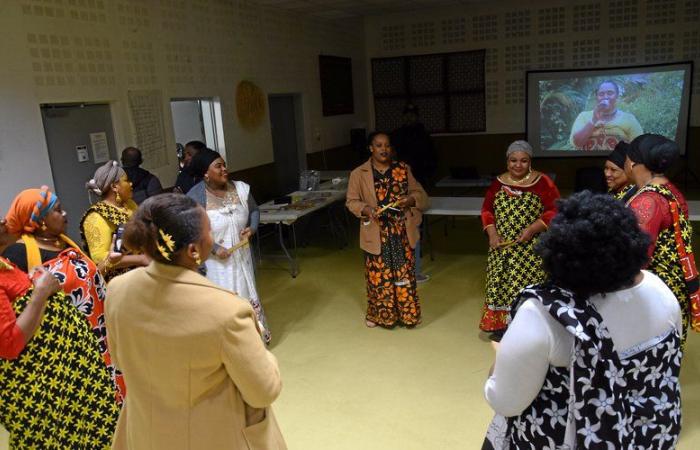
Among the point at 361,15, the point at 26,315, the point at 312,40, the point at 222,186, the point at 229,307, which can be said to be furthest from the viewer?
the point at 361,15

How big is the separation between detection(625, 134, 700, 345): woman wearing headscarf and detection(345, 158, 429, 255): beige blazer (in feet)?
4.93

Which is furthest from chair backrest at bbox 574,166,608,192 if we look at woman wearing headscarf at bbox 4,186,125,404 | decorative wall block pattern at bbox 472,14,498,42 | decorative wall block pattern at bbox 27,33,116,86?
woman wearing headscarf at bbox 4,186,125,404

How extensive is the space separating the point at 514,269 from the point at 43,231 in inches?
100

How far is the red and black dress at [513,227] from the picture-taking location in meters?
3.24

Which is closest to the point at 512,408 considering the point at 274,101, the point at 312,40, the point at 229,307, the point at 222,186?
the point at 229,307

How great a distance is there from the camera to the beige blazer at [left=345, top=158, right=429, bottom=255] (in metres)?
3.66

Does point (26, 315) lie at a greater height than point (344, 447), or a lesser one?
greater

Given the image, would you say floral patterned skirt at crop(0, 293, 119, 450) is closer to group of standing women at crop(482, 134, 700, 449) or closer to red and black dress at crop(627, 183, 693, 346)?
group of standing women at crop(482, 134, 700, 449)

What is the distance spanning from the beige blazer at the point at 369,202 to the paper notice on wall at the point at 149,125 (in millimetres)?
2154

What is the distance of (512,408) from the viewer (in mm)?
1320

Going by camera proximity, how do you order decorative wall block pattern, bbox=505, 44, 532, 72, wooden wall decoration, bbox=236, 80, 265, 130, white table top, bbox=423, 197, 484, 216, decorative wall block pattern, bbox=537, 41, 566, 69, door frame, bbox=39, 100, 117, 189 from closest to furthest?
door frame, bbox=39, 100, 117, 189 < white table top, bbox=423, 197, 484, 216 < wooden wall decoration, bbox=236, 80, 265, 130 < decorative wall block pattern, bbox=537, 41, 566, 69 < decorative wall block pattern, bbox=505, 44, 532, 72

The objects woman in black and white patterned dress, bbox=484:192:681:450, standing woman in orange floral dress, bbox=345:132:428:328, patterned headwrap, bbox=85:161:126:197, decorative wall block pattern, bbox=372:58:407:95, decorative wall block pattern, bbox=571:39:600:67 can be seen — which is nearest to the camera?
woman in black and white patterned dress, bbox=484:192:681:450

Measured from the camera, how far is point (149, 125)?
4.88 m

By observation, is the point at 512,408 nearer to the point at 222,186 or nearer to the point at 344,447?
the point at 344,447
